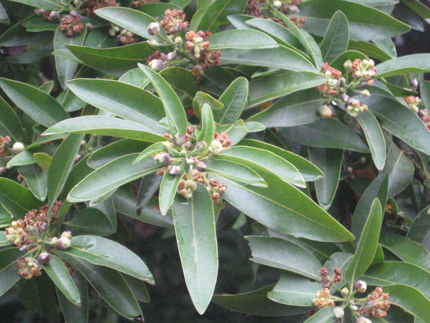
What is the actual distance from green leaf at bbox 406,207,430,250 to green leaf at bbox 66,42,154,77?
0.90 meters

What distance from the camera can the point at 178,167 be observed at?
950 millimetres

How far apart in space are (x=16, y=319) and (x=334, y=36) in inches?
60.8

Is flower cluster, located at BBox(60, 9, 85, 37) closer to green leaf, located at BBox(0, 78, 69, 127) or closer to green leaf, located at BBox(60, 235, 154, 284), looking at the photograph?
green leaf, located at BBox(0, 78, 69, 127)

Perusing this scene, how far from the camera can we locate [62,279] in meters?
1.04

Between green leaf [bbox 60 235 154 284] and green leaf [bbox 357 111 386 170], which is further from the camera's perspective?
green leaf [bbox 357 111 386 170]

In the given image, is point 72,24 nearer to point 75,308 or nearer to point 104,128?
point 104,128

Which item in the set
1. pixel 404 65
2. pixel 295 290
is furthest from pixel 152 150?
pixel 404 65

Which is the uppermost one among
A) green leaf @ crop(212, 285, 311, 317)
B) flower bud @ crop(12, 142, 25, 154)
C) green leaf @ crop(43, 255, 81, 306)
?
flower bud @ crop(12, 142, 25, 154)

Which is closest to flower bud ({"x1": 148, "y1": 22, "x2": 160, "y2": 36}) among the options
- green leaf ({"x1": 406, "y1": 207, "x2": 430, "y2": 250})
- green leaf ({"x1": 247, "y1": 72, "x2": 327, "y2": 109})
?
green leaf ({"x1": 247, "y1": 72, "x2": 327, "y2": 109})

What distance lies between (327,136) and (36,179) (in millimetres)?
795

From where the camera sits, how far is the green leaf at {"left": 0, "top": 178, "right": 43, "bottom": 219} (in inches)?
44.4

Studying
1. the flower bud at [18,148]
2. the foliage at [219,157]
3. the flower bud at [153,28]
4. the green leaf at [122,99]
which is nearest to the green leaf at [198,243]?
the foliage at [219,157]

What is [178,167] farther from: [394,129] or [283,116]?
[394,129]

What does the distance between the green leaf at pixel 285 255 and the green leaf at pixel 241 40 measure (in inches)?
18.9
